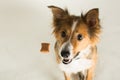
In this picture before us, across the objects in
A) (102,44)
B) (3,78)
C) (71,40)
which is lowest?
(3,78)

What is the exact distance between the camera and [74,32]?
132 cm

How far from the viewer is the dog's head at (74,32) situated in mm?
1308

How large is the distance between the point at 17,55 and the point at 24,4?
0.36m

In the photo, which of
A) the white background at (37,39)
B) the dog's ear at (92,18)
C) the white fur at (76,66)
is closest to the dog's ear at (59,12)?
the dog's ear at (92,18)

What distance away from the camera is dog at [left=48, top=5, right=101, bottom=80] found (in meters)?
1.31

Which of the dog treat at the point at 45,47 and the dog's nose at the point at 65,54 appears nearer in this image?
the dog's nose at the point at 65,54

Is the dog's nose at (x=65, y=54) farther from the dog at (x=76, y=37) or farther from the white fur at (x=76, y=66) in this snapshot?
the white fur at (x=76, y=66)

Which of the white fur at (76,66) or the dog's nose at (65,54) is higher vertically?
the dog's nose at (65,54)

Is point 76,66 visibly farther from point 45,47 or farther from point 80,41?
point 45,47

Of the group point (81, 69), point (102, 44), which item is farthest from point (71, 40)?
point (102, 44)

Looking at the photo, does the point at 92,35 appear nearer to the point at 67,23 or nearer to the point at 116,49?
the point at 67,23

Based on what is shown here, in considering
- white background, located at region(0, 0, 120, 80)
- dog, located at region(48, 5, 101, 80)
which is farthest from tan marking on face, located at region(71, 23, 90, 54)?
white background, located at region(0, 0, 120, 80)

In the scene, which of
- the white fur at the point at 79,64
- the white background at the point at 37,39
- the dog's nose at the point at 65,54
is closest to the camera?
the dog's nose at the point at 65,54

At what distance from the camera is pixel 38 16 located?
1.85m
